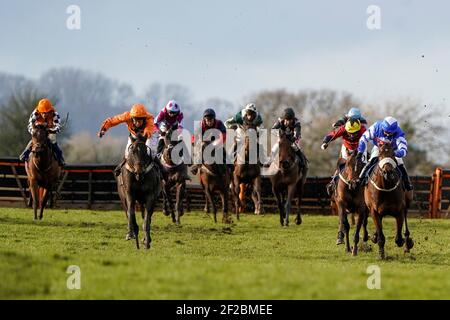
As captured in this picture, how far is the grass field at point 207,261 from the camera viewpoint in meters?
11.7

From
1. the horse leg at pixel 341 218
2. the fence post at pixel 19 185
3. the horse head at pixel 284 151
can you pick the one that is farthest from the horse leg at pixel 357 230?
the fence post at pixel 19 185

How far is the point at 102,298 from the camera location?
452 inches

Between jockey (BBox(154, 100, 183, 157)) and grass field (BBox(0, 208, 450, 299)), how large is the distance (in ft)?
7.56

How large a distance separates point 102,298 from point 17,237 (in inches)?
377

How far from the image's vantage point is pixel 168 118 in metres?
24.7

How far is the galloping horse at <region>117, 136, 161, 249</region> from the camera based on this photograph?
1829 centimetres

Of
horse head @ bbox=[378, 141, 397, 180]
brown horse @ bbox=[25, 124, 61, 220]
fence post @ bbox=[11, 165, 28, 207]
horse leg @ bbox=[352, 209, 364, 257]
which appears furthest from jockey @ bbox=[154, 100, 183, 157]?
fence post @ bbox=[11, 165, 28, 207]

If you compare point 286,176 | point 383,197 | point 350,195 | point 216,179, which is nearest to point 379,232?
point 383,197

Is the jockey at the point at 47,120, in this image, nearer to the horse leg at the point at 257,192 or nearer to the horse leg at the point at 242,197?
the horse leg at the point at 257,192

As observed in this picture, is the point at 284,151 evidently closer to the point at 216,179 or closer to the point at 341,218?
the point at 216,179

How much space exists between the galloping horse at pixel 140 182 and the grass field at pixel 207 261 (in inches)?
21.7

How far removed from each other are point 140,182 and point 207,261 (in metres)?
3.99

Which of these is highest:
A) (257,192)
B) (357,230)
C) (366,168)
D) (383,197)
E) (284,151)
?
(366,168)

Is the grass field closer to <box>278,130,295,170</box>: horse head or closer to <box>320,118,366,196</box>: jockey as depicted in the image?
<box>278,130,295,170</box>: horse head
